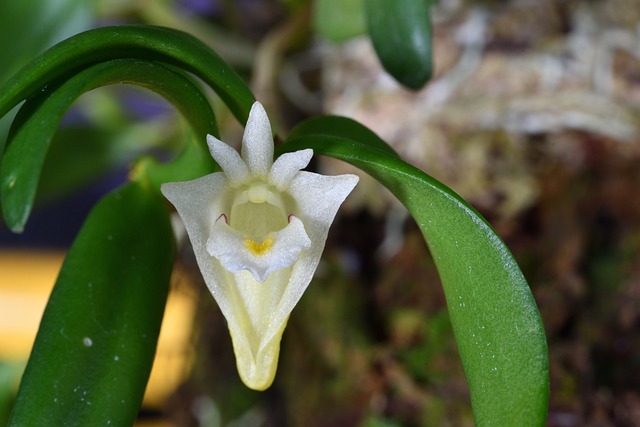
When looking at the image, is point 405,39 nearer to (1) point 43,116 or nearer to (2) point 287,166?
(2) point 287,166

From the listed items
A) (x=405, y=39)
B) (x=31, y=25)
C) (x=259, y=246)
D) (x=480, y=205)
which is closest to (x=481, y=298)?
(x=259, y=246)

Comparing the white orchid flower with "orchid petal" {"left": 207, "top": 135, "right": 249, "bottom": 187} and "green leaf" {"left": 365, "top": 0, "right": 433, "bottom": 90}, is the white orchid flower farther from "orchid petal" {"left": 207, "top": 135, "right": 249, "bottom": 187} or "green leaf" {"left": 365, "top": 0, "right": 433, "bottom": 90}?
"green leaf" {"left": 365, "top": 0, "right": 433, "bottom": 90}

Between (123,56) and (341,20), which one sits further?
(341,20)

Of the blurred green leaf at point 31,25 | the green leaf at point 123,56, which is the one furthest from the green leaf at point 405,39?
the blurred green leaf at point 31,25

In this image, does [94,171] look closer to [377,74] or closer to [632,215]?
[377,74]

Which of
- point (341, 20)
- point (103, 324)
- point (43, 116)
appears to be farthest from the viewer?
point (341, 20)

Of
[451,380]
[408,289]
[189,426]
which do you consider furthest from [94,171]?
[451,380]
